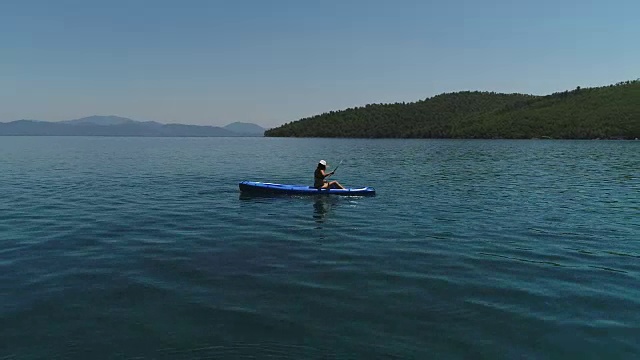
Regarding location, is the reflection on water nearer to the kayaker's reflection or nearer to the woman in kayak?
the kayaker's reflection

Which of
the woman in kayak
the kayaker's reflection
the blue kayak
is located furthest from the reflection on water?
the woman in kayak

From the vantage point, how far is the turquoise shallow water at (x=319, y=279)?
9031 millimetres

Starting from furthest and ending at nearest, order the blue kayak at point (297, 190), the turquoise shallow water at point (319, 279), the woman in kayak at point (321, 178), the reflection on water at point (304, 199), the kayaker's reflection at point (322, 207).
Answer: the woman in kayak at point (321, 178), the blue kayak at point (297, 190), the reflection on water at point (304, 199), the kayaker's reflection at point (322, 207), the turquoise shallow water at point (319, 279)

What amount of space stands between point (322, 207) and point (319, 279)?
38.5 ft

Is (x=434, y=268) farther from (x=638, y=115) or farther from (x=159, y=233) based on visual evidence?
(x=638, y=115)

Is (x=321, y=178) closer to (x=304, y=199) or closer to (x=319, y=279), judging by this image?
(x=304, y=199)

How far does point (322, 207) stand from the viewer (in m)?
24.5

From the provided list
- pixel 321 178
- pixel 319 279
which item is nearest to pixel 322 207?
pixel 321 178

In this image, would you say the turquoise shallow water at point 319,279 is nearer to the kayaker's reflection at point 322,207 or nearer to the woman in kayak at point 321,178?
the kayaker's reflection at point 322,207

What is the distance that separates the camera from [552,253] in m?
15.5

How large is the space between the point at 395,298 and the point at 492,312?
2195 millimetres

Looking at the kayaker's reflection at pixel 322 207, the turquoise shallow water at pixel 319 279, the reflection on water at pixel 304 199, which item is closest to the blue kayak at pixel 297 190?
the reflection on water at pixel 304 199

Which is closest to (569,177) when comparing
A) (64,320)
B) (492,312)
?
(492,312)

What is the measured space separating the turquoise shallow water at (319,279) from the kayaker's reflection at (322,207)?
14 centimetres
